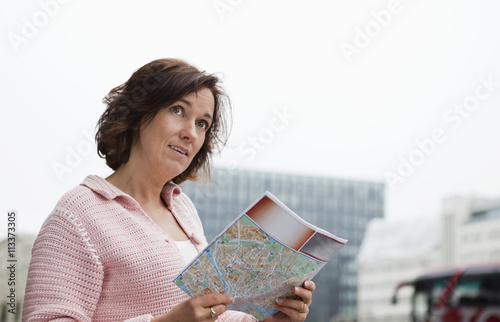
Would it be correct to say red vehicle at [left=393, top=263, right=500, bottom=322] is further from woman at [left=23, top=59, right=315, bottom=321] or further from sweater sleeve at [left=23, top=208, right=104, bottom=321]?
sweater sleeve at [left=23, top=208, right=104, bottom=321]

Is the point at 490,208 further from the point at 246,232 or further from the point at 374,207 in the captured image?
the point at 246,232

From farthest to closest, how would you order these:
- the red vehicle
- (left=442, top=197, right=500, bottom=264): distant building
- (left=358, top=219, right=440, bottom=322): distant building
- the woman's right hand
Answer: (left=358, top=219, right=440, bottom=322): distant building, (left=442, top=197, right=500, bottom=264): distant building, the red vehicle, the woman's right hand

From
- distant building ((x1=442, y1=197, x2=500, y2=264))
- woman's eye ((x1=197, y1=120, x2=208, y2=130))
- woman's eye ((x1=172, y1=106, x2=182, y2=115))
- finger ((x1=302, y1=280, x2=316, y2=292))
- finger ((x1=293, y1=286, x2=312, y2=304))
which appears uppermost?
woman's eye ((x1=172, y1=106, x2=182, y2=115))

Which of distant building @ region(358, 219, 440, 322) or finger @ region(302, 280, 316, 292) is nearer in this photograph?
finger @ region(302, 280, 316, 292)

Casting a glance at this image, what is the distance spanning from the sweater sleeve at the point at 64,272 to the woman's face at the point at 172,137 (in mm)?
202

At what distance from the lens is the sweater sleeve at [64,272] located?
A: 3.53ft

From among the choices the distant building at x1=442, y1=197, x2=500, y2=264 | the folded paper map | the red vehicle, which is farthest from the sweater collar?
the distant building at x1=442, y1=197, x2=500, y2=264

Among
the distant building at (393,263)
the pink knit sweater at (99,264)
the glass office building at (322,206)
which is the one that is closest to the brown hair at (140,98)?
the pink knit sweater at (99,264)

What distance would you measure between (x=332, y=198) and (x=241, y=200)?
607 centimetres

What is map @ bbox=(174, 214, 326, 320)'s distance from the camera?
101cm

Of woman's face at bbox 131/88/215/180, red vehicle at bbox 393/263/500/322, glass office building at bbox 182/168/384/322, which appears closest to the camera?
woman's face at bbox 131/88/215/180

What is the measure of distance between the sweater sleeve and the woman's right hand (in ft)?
0.47

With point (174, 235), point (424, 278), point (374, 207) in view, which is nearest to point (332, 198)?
point (374, 207)

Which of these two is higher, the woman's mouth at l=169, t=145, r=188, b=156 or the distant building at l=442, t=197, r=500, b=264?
the woman's mouth at l=169, t=145, r=188, b=156
